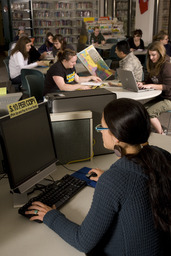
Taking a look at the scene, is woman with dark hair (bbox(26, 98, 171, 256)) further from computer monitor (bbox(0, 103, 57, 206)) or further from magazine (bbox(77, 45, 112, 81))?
→ magazine (bbox(77, 45, 112, 81))

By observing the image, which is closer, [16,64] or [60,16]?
[16,64]

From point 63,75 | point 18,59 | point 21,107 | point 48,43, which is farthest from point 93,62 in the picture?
point 48,43

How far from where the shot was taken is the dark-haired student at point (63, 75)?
11.6ft

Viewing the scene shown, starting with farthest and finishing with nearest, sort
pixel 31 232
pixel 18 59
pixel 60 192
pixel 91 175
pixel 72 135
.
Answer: pixel 18 59
pixel 72 135
pixel 91 175
pixel 60 192
pixel 31 232

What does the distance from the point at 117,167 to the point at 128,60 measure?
309 cm

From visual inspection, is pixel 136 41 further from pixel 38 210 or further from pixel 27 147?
pixel 38 210

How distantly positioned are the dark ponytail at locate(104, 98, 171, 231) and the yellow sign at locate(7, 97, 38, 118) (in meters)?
0.42

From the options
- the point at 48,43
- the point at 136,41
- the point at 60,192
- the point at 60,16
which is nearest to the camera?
the point at 60,192

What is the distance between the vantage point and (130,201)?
98 centimetres

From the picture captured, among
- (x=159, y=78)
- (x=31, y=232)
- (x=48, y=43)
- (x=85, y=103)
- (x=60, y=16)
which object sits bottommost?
(x=31, y=232)

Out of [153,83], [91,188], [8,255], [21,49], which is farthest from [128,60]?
[8,255]

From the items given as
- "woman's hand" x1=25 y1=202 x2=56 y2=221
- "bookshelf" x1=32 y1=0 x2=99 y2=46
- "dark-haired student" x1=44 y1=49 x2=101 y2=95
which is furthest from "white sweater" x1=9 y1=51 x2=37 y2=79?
"bookshelf" x1=32 y1=0 x2=99 y2=46

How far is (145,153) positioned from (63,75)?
2.76 meters

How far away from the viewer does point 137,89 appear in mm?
3240
